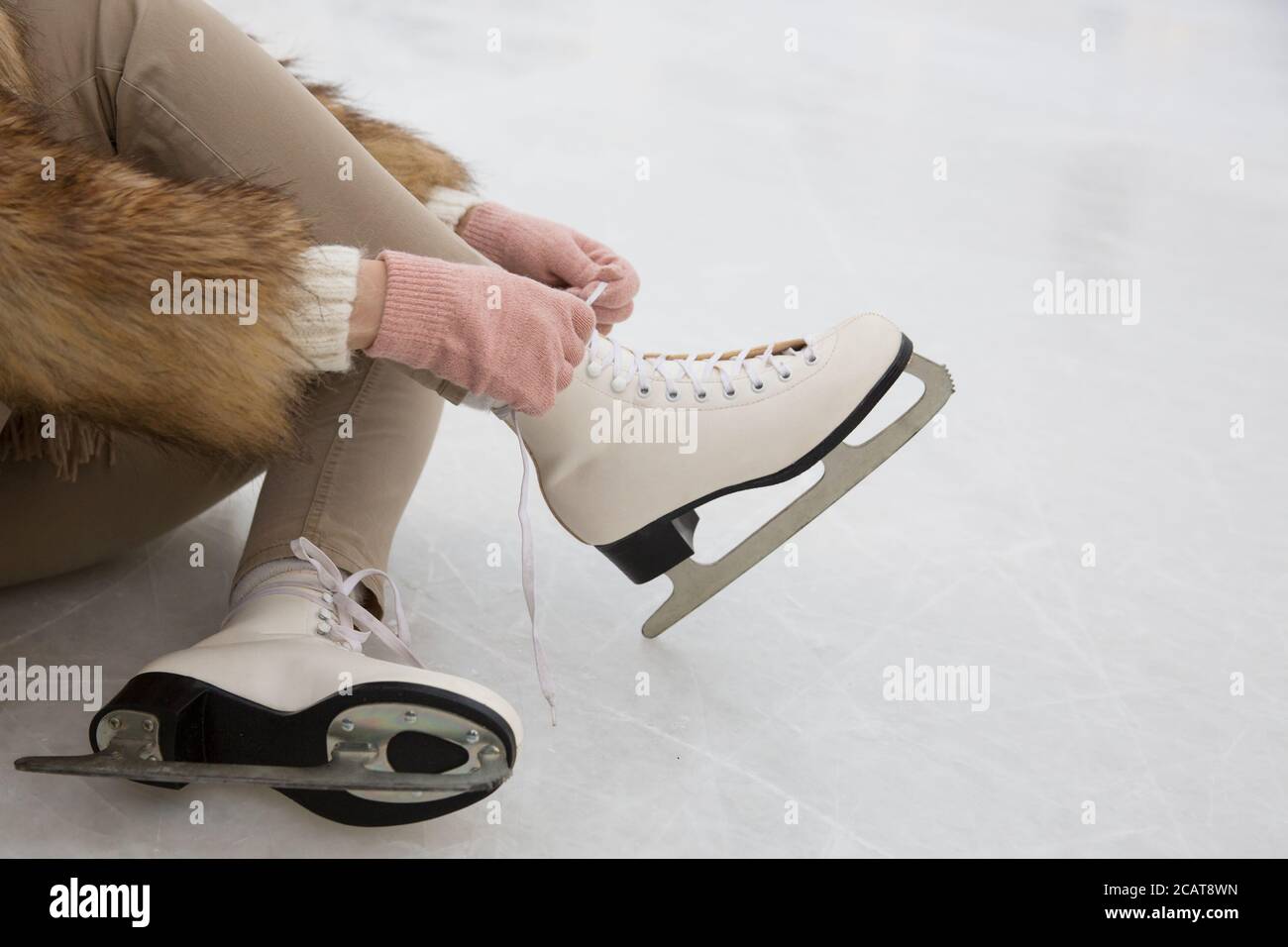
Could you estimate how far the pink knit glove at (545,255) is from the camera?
98 centimetres

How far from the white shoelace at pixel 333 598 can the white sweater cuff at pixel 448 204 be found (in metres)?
0.28

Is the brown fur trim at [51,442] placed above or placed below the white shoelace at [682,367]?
below

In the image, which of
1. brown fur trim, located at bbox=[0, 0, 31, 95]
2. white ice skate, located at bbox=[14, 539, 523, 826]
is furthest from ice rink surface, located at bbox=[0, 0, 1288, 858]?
brown fur trim, located at bbox=[0, 0, 31, 95]

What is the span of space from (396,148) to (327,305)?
310 mm

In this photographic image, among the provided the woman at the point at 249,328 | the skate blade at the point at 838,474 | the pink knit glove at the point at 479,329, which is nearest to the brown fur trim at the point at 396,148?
the woman at the point at 249,328

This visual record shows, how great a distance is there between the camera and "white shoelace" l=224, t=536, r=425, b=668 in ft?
2.80

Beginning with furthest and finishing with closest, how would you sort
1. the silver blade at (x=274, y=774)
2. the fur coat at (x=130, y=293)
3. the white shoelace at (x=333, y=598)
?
the white shoelace at (x=333, y=598) < the silver blade at (x=274, y=774) < the fur coat at (x=130, y=293)

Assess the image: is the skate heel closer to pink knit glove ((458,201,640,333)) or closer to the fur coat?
pink knit glove ((458,201,640,333))

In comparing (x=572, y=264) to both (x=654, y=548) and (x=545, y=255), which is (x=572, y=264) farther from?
(x=654, y=548)

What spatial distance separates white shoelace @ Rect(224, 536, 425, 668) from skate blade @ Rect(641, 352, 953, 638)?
238mm

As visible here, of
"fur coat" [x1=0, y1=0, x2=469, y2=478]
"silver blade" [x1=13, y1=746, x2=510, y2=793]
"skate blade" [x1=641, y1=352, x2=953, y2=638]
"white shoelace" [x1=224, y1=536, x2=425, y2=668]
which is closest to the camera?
"fur coat" [x1=0, y1=0, x2=469, y2=478]

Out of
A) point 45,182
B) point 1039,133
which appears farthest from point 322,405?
point 1039,133

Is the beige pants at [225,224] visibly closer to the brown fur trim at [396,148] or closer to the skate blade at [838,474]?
the brown fur trim at [396,148]

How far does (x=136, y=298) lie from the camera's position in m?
0.64
